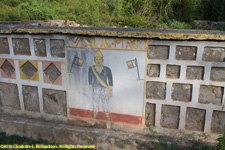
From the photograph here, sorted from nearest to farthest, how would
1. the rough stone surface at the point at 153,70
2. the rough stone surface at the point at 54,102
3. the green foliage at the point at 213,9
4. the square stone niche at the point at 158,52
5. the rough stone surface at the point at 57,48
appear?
the square stone niche at the point at 158,52 < the rough stone surface at the point at 153,70 < the rough stone surface at the point at 57,48 < the rough stone surface at the point at 54,102 < the green foliage at the point at 213,9

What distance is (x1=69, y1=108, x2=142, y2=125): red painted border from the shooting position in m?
3.41

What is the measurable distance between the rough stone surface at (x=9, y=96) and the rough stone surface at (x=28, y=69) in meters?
0.42

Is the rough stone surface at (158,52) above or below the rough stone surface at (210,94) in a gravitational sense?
above

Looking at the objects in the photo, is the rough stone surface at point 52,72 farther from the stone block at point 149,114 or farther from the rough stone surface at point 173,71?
the rough stone surface at point 173,71

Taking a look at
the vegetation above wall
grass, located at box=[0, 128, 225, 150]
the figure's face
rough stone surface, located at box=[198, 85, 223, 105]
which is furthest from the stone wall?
the vegetation above wall

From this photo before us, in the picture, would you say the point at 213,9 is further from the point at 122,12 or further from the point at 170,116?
the point at 170,116

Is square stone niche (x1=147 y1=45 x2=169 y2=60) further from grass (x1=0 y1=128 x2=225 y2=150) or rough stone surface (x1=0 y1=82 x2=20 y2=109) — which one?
rough stone surface (x1=0 y1=82 x2=20 y2=109)

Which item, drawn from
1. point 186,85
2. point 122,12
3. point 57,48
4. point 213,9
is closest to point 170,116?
point 186,85

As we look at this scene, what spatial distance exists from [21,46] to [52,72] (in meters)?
0.79

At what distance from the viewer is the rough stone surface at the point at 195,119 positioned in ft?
10.3

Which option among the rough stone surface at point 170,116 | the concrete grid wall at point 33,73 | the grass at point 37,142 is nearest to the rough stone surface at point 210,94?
the rough stone surface at point 170,116

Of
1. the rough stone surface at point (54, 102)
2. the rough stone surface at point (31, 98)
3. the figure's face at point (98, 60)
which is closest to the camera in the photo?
the figure's face at point (98, 60)

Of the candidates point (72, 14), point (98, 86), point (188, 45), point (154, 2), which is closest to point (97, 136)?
point (98, 86)

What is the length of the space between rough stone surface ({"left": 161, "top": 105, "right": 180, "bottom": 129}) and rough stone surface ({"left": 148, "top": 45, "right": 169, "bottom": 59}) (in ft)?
2.84
